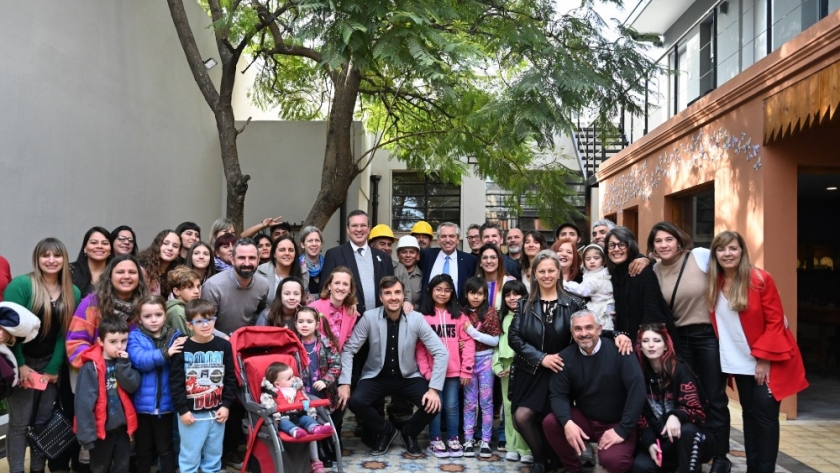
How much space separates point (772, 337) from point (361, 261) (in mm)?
3548

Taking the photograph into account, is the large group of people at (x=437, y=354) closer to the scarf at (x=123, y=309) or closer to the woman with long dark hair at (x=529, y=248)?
the scarf at (x=123, y=309)

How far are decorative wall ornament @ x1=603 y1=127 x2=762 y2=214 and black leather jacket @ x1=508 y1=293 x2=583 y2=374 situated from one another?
329 centimetres

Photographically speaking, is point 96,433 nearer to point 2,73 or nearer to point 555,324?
point 555,324

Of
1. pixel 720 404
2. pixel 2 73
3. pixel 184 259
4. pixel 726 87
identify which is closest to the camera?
pixel 720 404

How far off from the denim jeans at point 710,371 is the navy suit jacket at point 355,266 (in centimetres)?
273

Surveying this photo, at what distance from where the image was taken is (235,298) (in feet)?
18.5

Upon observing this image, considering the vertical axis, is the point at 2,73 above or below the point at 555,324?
above

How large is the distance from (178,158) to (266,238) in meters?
5.05

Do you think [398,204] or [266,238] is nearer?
[266,238]

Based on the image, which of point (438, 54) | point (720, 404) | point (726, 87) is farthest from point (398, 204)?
point (720, 404)

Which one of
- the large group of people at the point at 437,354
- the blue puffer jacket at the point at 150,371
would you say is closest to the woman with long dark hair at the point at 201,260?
the large group of people at the point at 437,354

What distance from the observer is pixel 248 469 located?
502 centimetres

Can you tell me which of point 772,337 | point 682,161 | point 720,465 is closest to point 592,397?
point 720,465

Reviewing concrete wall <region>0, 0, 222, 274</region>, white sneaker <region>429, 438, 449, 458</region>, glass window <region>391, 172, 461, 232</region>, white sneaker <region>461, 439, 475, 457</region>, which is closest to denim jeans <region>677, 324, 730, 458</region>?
white sneaker <region>461, 439, 475, 457</region>
